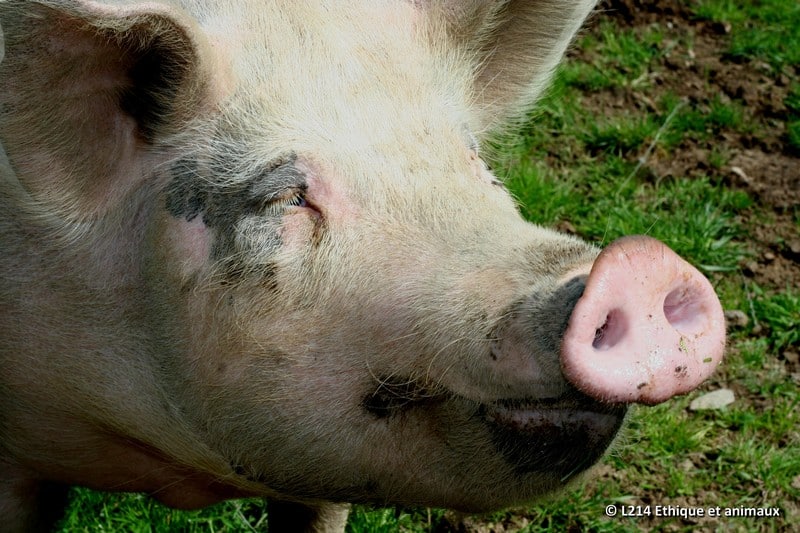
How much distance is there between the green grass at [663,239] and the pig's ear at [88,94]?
1362 mm

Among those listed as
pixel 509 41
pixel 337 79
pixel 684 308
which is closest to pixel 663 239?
pixel 509 41

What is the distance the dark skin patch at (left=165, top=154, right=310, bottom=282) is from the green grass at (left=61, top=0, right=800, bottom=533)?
104 centimetres

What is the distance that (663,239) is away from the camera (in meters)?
5.40

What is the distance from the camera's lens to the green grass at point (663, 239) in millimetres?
4297

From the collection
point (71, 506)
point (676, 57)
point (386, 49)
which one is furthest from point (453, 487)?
point (676, 57)

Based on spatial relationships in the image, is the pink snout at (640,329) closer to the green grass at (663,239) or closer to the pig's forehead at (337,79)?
the green grass at (663,239)

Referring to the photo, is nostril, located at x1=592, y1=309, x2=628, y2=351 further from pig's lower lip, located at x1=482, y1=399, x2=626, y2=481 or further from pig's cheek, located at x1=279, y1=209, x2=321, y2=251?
pig's cheek, located at x1=279, y1=209, x2=321, y2=251

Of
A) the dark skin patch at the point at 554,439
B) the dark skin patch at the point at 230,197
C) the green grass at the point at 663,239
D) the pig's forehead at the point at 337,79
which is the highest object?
the pig's forehead at the point at 337,79

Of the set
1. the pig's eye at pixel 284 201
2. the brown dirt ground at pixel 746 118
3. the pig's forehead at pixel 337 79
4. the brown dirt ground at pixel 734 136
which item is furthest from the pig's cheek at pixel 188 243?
the brown dirt ground at pixel 746 118

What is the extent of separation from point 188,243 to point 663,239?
10.7ft

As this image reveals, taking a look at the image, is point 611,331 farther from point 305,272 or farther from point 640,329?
point 305,272

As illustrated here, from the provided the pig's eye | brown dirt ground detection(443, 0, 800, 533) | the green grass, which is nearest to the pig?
the pig's eye

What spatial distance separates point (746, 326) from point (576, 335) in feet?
10.5

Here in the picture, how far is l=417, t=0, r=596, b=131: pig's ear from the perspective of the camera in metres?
3.19
